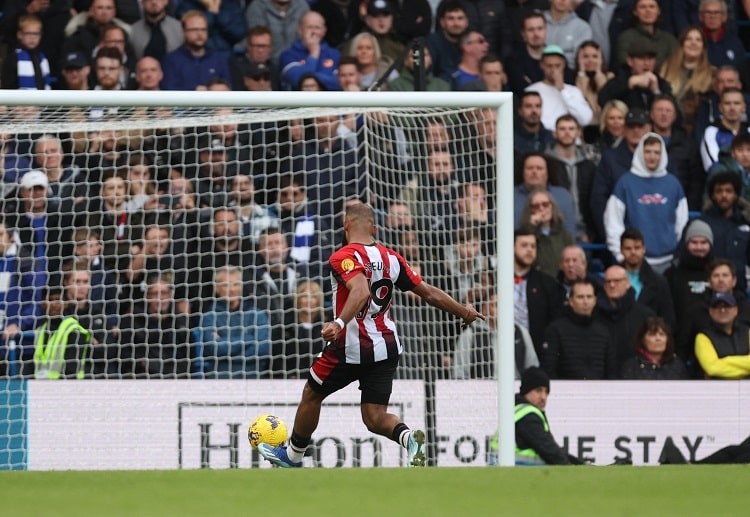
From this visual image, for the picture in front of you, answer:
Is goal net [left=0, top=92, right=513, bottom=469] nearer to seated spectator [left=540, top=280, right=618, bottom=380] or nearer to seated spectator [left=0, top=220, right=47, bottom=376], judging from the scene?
seated spectator [left=0, top=220, right=47, bottom=376]

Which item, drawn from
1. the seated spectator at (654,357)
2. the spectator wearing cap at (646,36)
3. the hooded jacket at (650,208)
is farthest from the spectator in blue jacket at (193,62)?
the seated spectator at (654,357)

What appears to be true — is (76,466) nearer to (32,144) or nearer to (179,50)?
(32,144)

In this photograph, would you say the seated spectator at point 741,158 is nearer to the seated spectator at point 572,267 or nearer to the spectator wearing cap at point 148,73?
the seated spectator at point 572,267

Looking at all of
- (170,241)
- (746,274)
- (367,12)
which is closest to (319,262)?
(170,241)

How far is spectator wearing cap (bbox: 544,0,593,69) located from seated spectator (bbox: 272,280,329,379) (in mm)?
4140

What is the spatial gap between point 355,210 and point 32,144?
4.06m

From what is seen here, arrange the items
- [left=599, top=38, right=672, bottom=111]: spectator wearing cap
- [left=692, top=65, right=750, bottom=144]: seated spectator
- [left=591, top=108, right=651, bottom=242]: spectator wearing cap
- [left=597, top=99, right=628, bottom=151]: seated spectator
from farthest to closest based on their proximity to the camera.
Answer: [left=692, top=65, right=750, bottom=144]: seated spectator
[left=599, top=38, right=672, bottom=111]: spectator wearing cap
[left=597, top=99, right=628, bottom=151]: seated spectator
[left=591, top=108, right=651, bottom=242]: spectator wearing cap

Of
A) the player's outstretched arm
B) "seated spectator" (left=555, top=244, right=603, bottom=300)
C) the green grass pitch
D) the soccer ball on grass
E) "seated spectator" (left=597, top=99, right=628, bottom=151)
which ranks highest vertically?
"seated spectator" (left=597, top=99, right=628, bottom=151)

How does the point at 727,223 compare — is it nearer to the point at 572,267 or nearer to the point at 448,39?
the point at 572,267

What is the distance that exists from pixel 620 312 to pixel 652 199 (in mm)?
1423

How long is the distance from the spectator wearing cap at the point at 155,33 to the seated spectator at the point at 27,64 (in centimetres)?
88

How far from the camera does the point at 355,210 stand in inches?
315

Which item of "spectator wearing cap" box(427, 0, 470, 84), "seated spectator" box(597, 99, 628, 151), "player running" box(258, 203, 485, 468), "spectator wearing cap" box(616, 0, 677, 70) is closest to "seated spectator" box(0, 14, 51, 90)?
"spectator wearing cap" box(427, 0, 470, 84)

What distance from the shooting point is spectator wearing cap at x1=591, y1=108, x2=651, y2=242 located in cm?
1211
